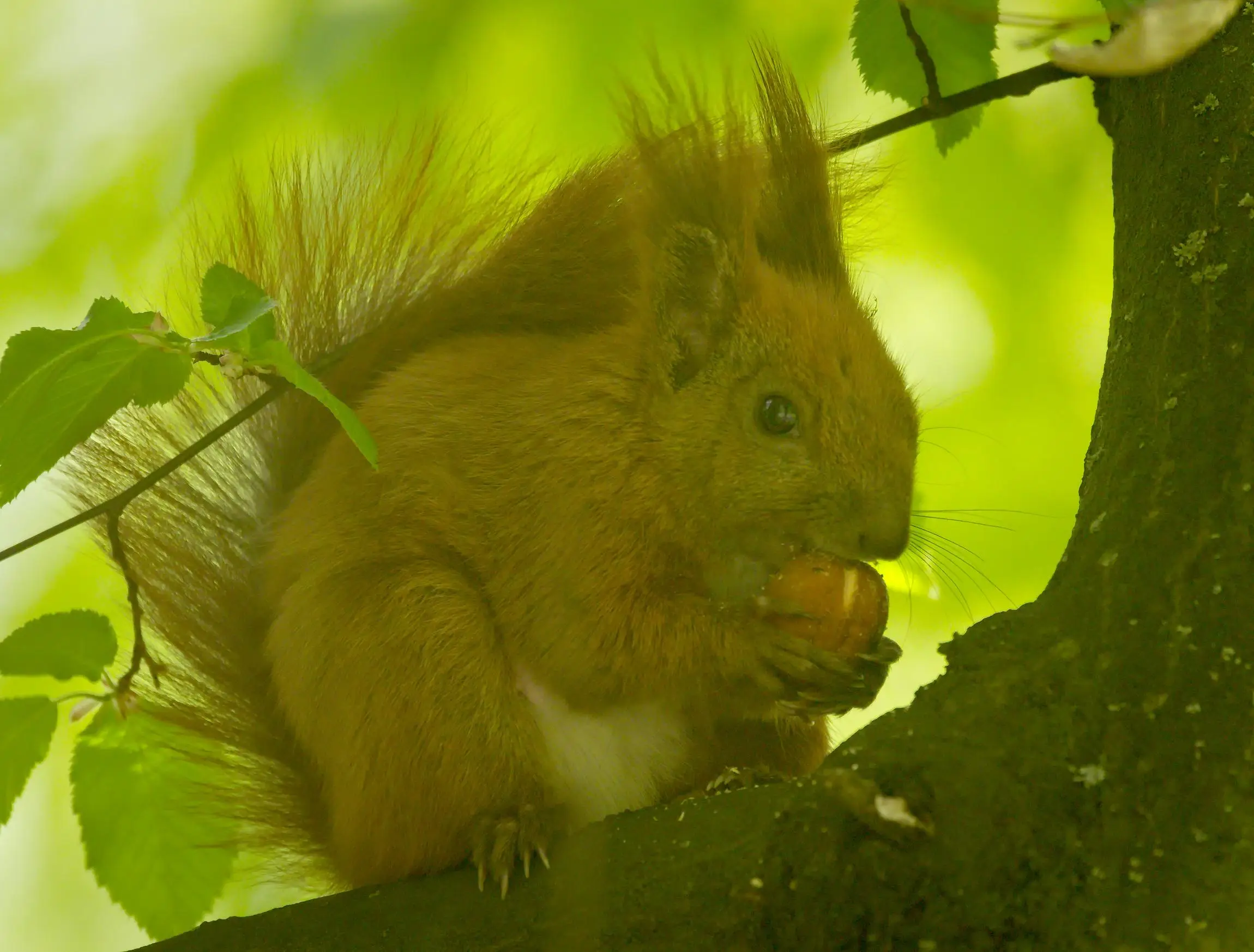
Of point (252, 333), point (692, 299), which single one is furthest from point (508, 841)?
point (692, 299)

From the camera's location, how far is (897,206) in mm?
2887

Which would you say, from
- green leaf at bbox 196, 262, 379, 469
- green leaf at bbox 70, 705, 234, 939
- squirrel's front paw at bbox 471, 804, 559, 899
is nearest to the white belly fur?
squirrel's front paw at bbox 471, 804, 559, 899

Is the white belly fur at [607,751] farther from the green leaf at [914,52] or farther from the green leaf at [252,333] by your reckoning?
the green leaf at [914,52]

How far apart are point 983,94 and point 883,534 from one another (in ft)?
2.16

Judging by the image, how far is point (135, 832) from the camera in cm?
188

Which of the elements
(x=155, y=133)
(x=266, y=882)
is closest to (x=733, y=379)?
(x=266, y=882)

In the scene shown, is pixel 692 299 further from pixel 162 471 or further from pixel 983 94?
pixel 162 471

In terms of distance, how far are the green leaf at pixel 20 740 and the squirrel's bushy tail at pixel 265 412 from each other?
2.07 ft

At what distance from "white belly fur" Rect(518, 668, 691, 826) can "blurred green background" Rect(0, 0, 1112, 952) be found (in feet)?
2.20

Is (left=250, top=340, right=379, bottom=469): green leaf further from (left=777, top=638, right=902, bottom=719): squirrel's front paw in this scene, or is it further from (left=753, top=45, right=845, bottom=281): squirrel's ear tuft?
(left=753, top=45, right=845, bottom=281): squirrel's ear tuft

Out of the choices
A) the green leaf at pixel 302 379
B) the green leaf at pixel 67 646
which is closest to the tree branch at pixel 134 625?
the green leaf at pixel 67 646

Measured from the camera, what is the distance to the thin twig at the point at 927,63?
1944mm

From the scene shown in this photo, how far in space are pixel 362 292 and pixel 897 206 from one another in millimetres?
1097

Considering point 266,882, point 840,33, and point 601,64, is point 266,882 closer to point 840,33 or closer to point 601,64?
point 601,64
